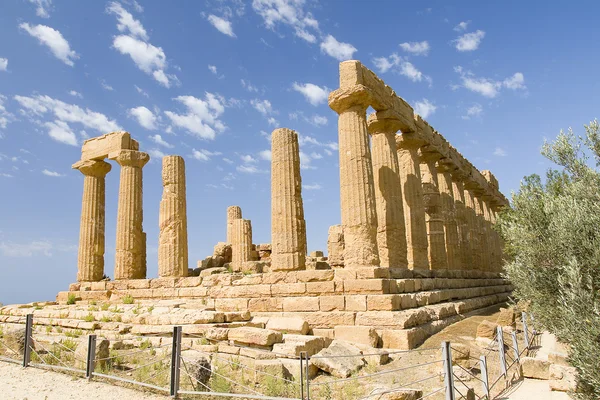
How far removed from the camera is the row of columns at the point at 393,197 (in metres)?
15.0

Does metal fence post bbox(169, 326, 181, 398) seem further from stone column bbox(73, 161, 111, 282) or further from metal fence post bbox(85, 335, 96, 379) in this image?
stone column bbox(73, 161, 111, 282)

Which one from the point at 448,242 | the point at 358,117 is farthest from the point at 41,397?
the point at 448,242

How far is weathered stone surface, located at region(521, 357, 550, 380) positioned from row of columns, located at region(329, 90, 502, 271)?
523 centimetres

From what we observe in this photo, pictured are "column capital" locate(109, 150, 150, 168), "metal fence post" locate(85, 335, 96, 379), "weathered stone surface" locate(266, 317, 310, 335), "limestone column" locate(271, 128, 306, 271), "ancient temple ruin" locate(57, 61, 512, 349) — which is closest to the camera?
"metal fence post" locate(85, 335, 96, 379)

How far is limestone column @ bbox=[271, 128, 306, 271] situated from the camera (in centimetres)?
1584

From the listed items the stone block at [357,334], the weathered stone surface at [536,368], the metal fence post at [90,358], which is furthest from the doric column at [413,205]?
the metal fence post at [90,358]

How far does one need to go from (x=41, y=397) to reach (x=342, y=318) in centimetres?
737

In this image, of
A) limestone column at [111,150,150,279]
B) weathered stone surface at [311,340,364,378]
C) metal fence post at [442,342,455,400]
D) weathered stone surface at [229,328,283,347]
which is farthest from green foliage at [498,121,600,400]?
limestone column at [111,150,150,279]

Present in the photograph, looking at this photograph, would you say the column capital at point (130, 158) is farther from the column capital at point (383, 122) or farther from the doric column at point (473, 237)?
the doric column at point (473, 237)

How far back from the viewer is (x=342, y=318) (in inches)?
514

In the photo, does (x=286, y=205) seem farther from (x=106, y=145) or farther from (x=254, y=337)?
(x=106, y=145)

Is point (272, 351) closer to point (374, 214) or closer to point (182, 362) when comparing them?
point (182, 362)

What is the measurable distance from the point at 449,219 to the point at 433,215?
2178 millimetres

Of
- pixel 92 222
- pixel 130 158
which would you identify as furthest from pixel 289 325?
pixel 92 222
